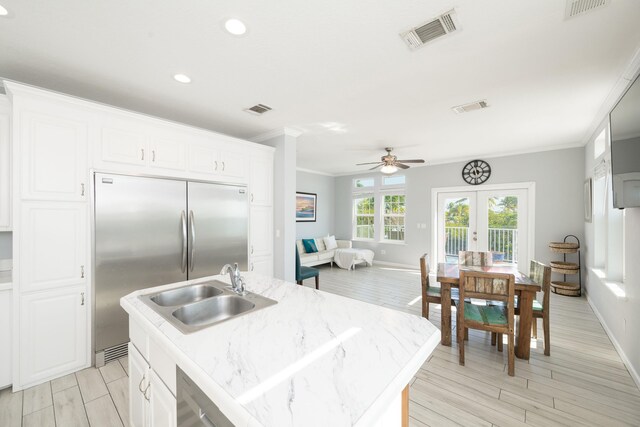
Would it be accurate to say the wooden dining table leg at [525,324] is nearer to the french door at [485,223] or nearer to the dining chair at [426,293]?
the dining chair at [426,293]

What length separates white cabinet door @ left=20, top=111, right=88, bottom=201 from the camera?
2193 mm

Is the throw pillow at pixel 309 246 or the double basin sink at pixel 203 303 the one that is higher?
the double basin sink at pixel 203 303

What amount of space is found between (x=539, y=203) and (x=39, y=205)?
7192mm

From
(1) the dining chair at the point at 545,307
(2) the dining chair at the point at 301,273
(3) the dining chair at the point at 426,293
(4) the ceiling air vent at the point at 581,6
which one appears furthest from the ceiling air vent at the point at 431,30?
(2) the dining chair at the point at 301,273

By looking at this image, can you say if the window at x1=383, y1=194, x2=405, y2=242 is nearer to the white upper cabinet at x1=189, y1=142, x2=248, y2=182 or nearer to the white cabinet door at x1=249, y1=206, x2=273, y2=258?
the white cabinet door at x1=249, y1=206, x2=273, y2=258

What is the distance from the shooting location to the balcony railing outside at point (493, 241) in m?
5.57

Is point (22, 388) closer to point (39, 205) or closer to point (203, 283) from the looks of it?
point (39, 205)

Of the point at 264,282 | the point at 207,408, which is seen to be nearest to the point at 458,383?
the point at 264,282

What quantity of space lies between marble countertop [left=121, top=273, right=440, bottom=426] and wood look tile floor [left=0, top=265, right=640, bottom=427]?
44.6 inches

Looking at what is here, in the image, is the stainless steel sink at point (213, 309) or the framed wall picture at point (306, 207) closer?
the stainless steel sink at point (213, 309)

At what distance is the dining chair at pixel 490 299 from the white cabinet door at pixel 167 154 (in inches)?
125

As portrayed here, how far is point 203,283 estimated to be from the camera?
199 cm

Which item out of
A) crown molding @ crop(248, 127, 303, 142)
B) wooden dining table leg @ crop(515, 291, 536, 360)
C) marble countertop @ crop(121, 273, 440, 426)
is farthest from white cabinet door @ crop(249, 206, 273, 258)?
wooden dining table leg @ crop(515, 291, 536, 360)

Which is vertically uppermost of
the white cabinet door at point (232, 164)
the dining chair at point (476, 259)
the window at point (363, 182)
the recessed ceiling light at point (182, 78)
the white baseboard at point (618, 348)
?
the recessed ceiling light at point (182, 78)
